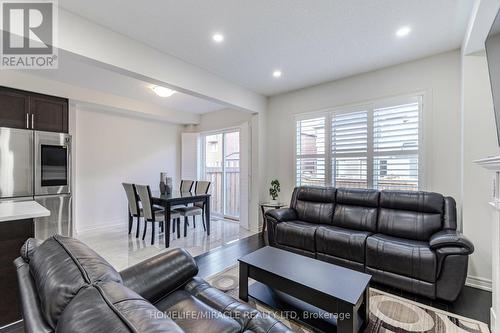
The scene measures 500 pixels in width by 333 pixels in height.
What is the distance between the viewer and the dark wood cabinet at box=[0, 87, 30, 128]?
3102 mm

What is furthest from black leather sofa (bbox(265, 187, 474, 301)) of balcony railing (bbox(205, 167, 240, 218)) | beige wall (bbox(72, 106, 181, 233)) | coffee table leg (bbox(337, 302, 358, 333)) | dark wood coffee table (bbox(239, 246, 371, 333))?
beige wall (bbox(72, 106, 181, 233))

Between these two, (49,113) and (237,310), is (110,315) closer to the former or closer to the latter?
(237,310)

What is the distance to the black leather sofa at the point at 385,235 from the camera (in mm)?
2170

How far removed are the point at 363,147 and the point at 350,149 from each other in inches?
7.9

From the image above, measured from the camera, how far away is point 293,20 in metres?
2.33

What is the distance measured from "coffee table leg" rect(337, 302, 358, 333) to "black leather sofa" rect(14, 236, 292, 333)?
558mm

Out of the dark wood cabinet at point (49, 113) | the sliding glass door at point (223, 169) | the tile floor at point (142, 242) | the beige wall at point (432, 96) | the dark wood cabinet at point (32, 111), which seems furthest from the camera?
the sliding glass door at point (223, 169)

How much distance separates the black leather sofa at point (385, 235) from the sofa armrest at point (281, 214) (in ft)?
0.05

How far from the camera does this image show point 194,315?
Result: 130 centimetres

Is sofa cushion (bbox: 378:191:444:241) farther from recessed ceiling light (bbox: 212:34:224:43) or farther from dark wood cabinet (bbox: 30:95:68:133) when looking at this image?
dark wood cabinet (bbox: 30:95:68:133)

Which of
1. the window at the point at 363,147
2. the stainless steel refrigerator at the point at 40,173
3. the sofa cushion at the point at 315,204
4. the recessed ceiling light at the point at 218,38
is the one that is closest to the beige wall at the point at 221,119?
the window at the point at 363,147

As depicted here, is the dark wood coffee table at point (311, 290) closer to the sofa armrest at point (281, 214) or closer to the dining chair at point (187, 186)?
the sofa armrest at point (281, 214)

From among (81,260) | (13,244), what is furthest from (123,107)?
(81,260)

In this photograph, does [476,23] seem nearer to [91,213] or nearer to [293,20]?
[293,20]
